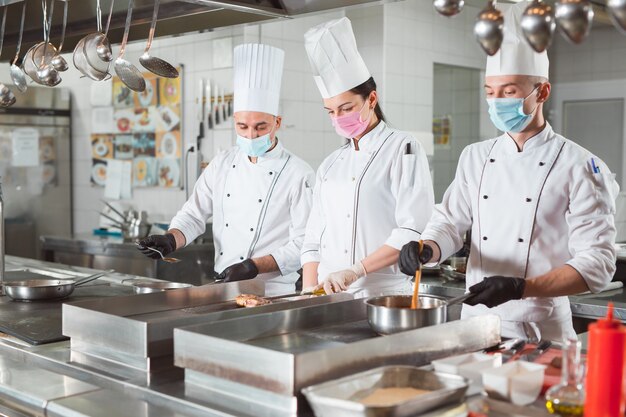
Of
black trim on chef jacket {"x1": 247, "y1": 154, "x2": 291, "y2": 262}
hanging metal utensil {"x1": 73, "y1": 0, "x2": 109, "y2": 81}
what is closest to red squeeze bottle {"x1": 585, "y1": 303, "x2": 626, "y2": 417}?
black trim on chef jacket {"x1": 247, "y1": 154, "x2": 291, "y2": 262}

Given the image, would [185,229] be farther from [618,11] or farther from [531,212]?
[618,11]

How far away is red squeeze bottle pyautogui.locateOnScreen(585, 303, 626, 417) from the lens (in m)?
1.34

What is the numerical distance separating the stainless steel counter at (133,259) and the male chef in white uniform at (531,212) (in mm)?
2895

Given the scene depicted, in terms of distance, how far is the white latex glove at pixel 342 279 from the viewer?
107 inches

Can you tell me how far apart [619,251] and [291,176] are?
1.84 meters

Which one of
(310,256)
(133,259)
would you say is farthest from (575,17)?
(133,259)

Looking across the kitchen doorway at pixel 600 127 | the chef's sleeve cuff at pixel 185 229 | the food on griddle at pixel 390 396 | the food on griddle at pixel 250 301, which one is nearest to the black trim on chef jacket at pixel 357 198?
the food on griddle at pixel 250 301

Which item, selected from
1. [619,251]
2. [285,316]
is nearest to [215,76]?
[619,251]

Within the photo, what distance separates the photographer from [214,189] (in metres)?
3.87

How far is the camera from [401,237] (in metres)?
2.96

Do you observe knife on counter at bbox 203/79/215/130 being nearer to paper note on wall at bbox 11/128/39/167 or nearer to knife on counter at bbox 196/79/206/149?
knife on counter at bbox 196/79/206/149

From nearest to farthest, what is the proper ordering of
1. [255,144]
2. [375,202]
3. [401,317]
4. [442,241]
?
[401,317] → [442,241] → [375,202] → [255,144]

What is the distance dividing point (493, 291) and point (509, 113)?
0.66 m

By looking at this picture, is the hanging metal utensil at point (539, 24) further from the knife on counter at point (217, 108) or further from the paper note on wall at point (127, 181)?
the paper note on wall at point (127, 181)
